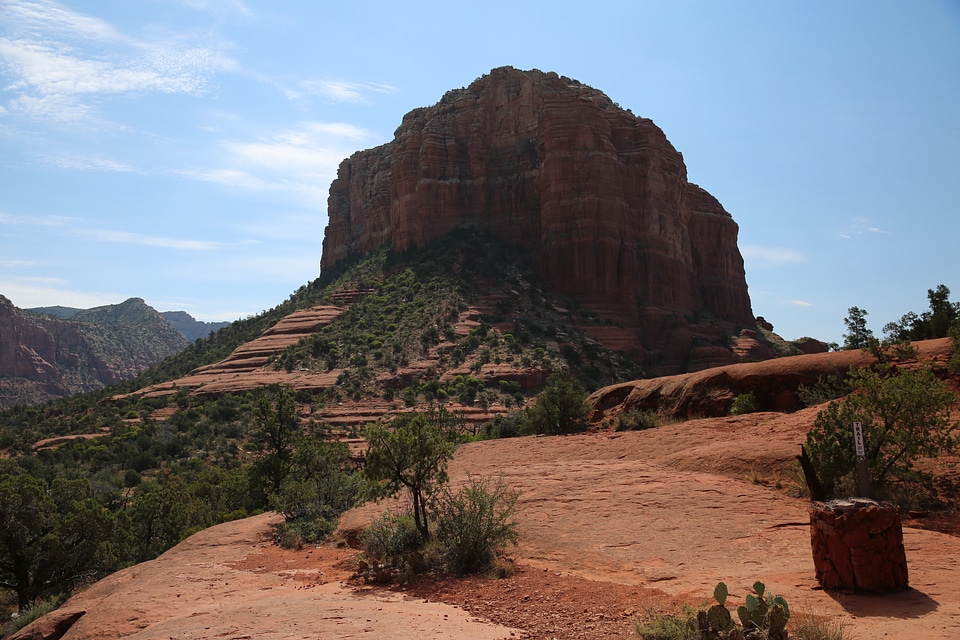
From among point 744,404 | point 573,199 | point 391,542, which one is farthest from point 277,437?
point 573,199

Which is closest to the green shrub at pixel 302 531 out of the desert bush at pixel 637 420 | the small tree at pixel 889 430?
the desert bush at pixel 637 420

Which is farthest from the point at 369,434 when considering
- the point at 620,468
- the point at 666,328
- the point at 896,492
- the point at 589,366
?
the point at 666,328

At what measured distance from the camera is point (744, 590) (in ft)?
27.6

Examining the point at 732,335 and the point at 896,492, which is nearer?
the point at 896,492

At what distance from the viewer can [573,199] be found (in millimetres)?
70688

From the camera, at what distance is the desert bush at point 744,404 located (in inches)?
776

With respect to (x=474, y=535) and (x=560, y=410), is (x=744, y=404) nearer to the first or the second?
(x=560, y=410)

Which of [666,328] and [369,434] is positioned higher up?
[666,328]

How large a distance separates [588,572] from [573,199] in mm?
63127

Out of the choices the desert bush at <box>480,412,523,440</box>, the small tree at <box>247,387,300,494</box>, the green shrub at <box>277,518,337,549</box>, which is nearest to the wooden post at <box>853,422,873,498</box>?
the green shrub at <box>277,518,337,549</box>

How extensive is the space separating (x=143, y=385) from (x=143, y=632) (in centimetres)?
6704

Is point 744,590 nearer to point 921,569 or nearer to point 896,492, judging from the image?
point 921,569

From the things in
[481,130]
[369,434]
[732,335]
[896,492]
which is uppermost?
[481,130]

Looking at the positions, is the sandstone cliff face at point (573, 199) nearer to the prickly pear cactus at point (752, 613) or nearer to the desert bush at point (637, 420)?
the desert bush at point (637, 420)
